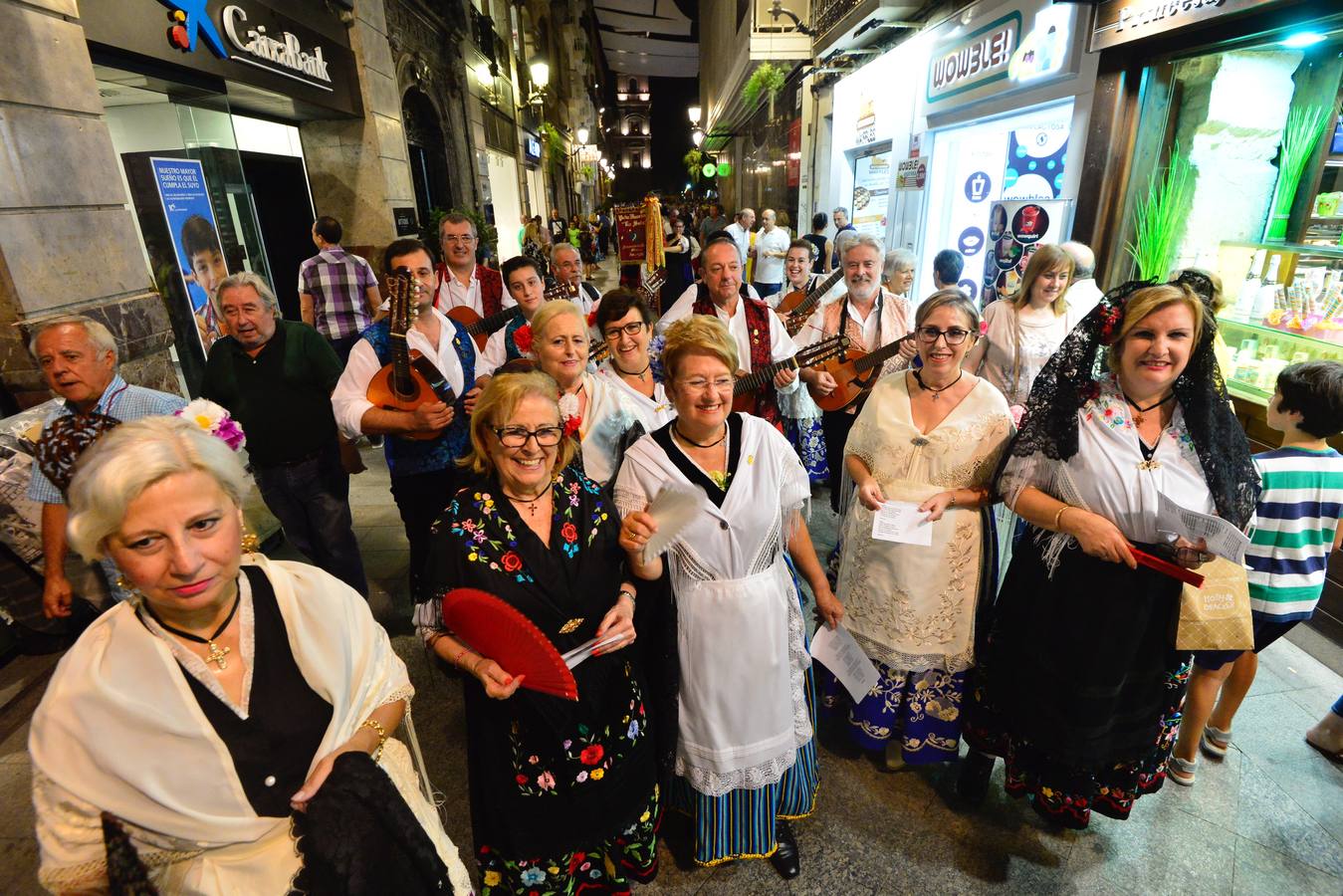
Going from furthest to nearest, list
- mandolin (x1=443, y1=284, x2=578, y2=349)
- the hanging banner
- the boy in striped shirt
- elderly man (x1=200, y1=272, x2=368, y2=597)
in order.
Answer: the hanging banner, mandolin (x1=443, y1=284, x2=578, y2=349), elderly man (x1=200, y1=272, x2=368, y2=597), the boy in striped shirt

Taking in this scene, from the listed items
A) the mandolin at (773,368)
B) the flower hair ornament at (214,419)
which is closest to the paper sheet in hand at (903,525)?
the mandolin at (773,368)

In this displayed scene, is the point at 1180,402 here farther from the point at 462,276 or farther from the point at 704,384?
the point at 462,276

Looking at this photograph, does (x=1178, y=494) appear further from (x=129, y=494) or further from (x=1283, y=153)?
(x=1283, y=153)

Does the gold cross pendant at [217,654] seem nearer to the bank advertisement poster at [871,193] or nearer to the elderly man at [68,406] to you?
the elderly man at [68,406]

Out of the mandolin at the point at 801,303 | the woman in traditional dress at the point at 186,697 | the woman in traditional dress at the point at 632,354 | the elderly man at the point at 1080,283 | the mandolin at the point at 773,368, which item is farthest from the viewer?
the mandolin at the point at 801,303

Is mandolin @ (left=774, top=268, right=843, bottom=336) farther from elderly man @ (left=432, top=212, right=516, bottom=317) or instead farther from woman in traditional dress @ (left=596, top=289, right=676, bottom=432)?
elderly man @ (left=432, top=212, right=516, bottom=317)

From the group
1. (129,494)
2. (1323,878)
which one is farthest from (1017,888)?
(129,494)

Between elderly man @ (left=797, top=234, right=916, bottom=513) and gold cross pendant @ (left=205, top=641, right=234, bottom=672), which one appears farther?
elderly man @ (left=797, top=234, right=916, bottom=513)

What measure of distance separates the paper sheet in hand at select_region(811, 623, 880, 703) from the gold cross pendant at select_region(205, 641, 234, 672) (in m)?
1.98

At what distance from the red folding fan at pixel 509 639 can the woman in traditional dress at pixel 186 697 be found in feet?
0.90

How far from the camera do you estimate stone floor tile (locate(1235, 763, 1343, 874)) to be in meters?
2.33

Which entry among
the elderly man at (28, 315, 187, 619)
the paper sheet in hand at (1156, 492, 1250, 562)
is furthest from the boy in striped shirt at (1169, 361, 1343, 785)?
the elderly man at (28, 315, 187, 619)

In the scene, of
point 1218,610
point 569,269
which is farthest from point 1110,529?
point 569,269

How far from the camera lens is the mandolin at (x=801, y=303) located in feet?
16.6
